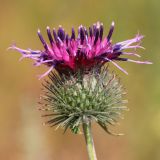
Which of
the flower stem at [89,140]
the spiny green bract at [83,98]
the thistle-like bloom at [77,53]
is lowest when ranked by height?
the flower stem at [89,140]

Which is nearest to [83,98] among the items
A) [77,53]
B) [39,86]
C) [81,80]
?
[81,80]

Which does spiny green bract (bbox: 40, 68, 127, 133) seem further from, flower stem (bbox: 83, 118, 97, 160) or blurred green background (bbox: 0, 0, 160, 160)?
blurred green background (bbox: 0, 0, 160, 160)

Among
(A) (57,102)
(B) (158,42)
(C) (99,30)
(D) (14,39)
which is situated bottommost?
(A) (57,102)

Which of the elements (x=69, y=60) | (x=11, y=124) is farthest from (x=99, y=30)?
(x=11, y=124)

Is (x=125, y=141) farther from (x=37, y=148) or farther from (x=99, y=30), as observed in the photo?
(x=99, y=30)

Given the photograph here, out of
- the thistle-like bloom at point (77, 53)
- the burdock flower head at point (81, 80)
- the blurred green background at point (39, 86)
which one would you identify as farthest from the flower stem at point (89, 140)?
the blurred green background at point (39, 86)

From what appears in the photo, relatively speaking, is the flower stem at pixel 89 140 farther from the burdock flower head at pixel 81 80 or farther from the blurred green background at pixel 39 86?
the blurred green background at pixel 39 86

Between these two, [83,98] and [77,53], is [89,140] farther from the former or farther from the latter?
[77,53]

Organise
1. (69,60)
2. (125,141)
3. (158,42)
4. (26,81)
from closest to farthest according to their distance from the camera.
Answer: (69,60)
(125,141)
(158,42)
(26,81)
